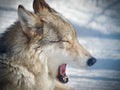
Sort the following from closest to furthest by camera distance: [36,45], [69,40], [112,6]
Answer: [36,45], [69,40], [112,6]

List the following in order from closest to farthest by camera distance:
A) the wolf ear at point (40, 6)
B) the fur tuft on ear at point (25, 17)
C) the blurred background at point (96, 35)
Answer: the fur tuft on ear at point (25, 17)
the wolf ear at point (40, 6)
the blurred background at point (96, 35)

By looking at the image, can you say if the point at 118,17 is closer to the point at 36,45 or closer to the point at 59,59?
the point at 59,59

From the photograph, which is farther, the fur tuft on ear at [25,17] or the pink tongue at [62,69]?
the pink tongue at [62,69]

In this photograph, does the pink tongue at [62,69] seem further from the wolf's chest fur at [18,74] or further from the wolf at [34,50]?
the wolf's chest fur at [18,74]

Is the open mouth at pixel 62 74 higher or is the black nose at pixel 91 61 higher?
the black nose at pixel 91 61

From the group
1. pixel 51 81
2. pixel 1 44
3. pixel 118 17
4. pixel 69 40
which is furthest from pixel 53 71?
pixel 118 17

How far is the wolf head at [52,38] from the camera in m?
1.72

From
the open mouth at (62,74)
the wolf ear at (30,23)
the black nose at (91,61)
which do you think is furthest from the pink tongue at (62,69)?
the wolf ear at (30,23)

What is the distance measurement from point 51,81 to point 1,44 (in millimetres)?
331

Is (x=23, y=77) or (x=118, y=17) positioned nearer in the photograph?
(x=23, y=77)

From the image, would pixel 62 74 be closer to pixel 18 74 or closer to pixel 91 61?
pixel 91 61

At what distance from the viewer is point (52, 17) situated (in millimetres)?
1817

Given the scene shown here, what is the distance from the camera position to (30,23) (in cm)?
172

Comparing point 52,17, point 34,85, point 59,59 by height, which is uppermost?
point 52,17
